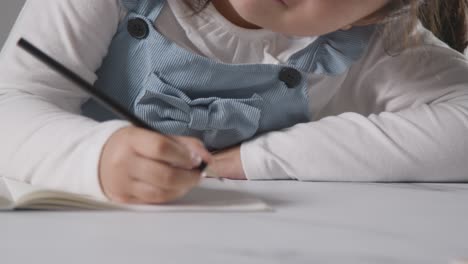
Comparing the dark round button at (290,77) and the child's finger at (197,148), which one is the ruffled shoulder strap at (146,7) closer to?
the dark round button at (290,77)

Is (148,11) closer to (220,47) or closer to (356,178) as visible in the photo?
(220,47)

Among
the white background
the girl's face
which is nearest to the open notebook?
the girl's face

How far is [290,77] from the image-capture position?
3.26 feet

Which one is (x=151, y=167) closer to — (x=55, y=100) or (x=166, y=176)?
(x=166, y=176)

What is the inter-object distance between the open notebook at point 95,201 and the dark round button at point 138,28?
32 cm

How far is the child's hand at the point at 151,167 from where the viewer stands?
599mm

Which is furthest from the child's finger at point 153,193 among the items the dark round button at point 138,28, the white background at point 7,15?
the white background at point 7,15

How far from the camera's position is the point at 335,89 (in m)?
1.07

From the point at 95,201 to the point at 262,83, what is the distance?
43 cm

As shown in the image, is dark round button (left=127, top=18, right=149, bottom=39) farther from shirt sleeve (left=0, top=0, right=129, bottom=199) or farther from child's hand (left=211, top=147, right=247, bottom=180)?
child's hand (left=211, top=147, right=247, bottom=180)

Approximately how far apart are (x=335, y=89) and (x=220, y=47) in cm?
17

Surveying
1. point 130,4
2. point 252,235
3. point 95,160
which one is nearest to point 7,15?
point 130,4

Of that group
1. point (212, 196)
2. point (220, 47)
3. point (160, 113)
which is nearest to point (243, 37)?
point (220, 47)

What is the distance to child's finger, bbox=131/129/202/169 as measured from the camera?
0.60m
